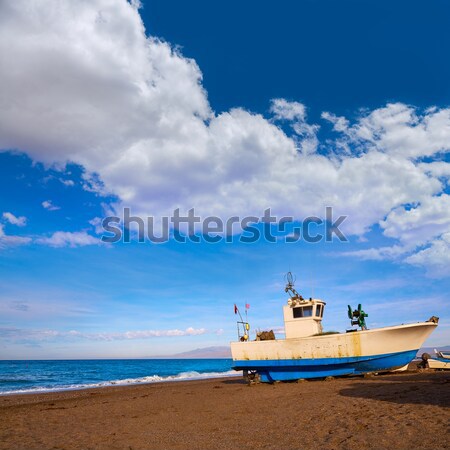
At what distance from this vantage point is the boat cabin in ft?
82.4

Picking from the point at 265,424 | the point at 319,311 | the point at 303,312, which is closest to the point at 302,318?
the point at 303,312

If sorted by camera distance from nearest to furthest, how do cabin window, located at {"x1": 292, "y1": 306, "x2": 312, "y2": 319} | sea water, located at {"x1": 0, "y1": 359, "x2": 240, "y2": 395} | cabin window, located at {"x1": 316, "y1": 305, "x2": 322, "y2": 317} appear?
cabin window, located at {"x1": 292, "y1": 306, "x2": 312, "y2": 319} < cabin window, located at {"x1": 316, "y1": 305, "x2": 322, "y2": 317} < sea water, located at {"x1": 0, "y1": 359, "x2": 240, "y2": 395}

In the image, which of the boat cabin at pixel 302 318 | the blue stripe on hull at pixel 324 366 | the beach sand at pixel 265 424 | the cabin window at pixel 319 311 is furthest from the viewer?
the cabin window at pixel 319 311

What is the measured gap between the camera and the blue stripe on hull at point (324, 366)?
22250mm

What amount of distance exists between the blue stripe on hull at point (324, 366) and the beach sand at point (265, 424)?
18.9ft

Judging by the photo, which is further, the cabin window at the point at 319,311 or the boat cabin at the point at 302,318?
the cabin window at the point at 319,311

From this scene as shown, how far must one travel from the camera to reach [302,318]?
25344 mm

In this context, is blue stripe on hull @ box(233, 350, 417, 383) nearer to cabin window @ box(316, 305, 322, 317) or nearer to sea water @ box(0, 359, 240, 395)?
cabin window @ box(316, 305, 322, 317)

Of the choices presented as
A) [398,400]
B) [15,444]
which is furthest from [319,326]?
[15,444]

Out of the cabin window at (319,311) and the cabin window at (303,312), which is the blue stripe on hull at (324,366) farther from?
the cabin window at (319,311)

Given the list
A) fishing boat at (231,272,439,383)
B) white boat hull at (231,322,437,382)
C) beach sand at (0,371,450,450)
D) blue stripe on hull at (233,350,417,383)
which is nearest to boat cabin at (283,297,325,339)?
fishing boat at (231,272,439,383)

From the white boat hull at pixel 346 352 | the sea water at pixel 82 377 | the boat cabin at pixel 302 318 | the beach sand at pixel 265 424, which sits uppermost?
the boat cabin at pixel 302 318

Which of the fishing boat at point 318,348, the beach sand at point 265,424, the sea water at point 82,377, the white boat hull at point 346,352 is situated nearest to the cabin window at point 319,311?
the fishing boat at point 318,348

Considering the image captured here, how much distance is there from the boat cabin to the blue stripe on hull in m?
2.19
